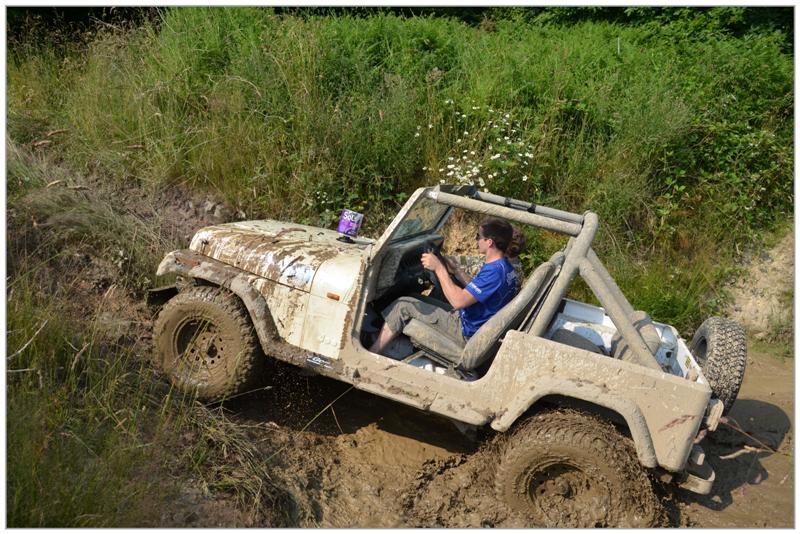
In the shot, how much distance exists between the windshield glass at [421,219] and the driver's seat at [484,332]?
23.7 inches

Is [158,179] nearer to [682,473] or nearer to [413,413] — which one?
[413,413]

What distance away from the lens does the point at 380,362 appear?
4.00 meters

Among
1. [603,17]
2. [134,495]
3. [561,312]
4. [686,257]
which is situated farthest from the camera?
[603,17]

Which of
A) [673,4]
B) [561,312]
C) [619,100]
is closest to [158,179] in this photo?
[561,312]

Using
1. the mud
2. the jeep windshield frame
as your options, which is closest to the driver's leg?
the jeep windshield frame

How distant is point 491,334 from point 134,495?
6.41 feet

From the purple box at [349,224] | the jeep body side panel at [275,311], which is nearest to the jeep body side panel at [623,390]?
the jeep body side panel at [275,311]

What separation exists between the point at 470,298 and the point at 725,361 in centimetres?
158

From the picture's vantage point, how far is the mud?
384 cm

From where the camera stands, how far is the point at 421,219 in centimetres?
455

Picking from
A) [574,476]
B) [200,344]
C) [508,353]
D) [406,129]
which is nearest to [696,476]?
[574,476]

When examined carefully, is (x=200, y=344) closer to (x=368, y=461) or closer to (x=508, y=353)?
(x=368, y=461)

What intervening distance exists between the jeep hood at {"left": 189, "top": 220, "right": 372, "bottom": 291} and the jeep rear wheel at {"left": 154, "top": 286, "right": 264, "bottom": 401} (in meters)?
0.26

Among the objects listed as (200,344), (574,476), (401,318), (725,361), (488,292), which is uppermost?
(488,292)
